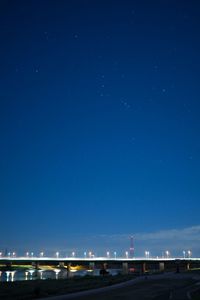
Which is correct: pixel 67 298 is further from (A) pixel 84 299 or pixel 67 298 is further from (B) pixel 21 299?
(B) pixel 21 299

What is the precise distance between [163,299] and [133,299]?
294cm

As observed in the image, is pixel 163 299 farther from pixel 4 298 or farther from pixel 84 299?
pixel 4 298

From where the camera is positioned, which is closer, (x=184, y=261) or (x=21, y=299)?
(x=21, y=299)

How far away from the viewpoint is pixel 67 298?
36.8 m

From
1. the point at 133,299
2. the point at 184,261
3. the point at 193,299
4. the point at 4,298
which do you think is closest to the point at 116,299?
the point at 133,299

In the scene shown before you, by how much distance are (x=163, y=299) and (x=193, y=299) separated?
2.89m

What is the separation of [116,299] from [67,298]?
5.01 metres

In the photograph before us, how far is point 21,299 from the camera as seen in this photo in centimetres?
3388

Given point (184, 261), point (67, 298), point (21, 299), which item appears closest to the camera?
point (21, 299)

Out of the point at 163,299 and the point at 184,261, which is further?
the point at 184,261

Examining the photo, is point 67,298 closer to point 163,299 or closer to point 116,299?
point 116,299

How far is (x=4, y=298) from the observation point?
118 feet

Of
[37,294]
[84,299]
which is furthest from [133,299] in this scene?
[37,294]

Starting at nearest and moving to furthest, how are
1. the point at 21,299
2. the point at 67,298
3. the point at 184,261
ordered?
the point at 21,299 → the point at 67,298 → the point at 184,261
